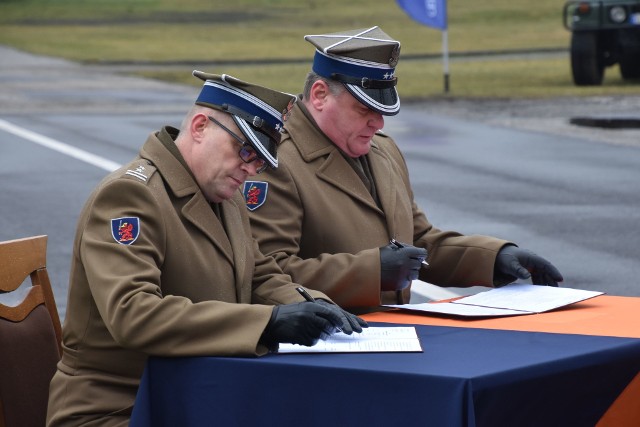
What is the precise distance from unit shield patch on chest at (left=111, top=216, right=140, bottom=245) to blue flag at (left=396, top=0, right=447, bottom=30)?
21959mm

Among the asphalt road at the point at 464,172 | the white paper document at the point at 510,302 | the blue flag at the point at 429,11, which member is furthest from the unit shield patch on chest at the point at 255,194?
the blue flag at the point at 429,11

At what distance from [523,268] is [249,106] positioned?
156 centimetres

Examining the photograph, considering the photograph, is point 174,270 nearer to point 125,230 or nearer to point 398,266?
point 125,230

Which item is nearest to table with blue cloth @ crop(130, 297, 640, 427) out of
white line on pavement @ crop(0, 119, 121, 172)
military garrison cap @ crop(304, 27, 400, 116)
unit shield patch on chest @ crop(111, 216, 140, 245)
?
unit shield patch on chest @ crop(111, 216, 140, 245)

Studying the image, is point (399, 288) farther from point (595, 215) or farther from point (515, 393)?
point (595, 215)

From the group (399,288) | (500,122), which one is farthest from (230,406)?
(500,122)

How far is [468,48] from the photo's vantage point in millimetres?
40812

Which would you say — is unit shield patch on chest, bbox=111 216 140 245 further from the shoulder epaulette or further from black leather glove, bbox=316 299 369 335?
black leather glove, bbox=316 299 369 335

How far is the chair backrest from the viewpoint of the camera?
4684 mm

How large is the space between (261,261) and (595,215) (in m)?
8.71

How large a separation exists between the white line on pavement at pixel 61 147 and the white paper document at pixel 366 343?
11.1m

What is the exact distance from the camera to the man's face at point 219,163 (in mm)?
4453

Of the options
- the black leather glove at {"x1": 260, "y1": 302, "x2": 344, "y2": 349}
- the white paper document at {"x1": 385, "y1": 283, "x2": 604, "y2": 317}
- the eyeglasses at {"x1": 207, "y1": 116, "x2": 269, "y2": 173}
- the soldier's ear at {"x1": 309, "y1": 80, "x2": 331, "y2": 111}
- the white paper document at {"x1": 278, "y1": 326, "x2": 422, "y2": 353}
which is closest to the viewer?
the black leather glove at {"x1": 260, "y1": 302, "x2": 344, "y2": 349}

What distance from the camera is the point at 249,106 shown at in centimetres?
445
